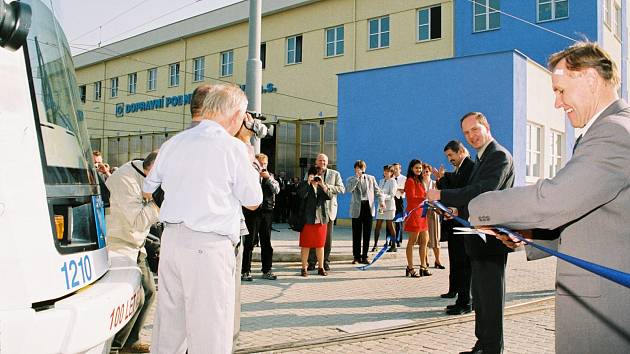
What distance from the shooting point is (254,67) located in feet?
26.4

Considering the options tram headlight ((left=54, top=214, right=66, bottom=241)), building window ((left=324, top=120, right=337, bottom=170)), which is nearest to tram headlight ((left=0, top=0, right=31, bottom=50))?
tram headlight ((left=54, top=214, right=66, bottom=241))

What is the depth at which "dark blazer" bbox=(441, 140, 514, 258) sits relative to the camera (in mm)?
4233

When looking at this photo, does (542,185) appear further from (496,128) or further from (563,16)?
(563,16)

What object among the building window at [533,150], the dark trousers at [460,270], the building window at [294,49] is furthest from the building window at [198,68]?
the dark trousers at [460,270]

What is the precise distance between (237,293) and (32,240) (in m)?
2.16

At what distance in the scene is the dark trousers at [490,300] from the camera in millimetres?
4152

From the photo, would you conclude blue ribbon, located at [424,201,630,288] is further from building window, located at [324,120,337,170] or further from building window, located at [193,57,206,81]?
building window, located at [193,57,206,81]

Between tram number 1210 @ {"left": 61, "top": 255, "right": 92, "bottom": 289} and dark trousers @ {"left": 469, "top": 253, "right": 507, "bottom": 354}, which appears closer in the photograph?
tram number 1210 @ {"left": 61, "top": 255, "right": 92, "bottom": 289}

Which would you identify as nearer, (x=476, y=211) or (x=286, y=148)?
(x=476, y=211)

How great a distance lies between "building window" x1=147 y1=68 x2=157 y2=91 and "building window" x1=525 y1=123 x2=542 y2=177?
2532 centimetres

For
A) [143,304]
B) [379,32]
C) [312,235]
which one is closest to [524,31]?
[379,32]

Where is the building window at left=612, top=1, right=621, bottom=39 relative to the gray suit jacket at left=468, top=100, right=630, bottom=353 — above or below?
above

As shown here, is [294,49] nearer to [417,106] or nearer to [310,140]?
[310,140]

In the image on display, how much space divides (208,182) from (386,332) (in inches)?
122
